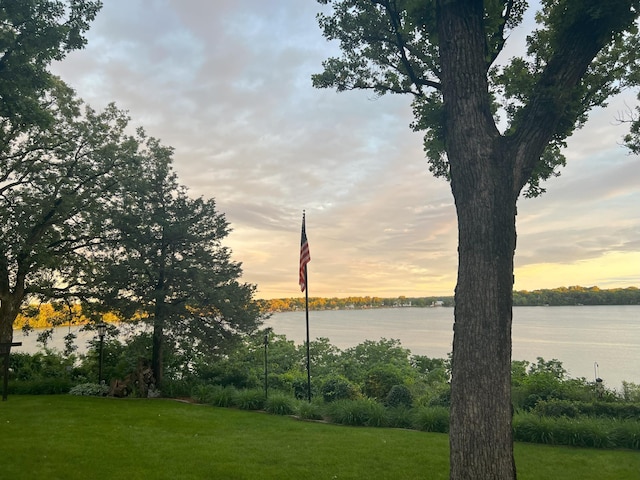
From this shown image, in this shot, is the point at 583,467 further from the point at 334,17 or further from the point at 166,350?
the point at 166,350

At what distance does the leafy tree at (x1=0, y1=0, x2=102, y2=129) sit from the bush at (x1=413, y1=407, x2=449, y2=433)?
30.9 feet

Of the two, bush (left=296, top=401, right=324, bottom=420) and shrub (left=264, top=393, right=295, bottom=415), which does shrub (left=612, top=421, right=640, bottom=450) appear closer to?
bush (left=296, top=401, right=324, bottom=420)

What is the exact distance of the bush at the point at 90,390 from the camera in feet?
42.2

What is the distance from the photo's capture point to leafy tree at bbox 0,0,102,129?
24.8 ft

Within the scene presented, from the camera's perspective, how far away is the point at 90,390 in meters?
12.9

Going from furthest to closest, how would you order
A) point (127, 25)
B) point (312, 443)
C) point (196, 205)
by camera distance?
point (196, 205)
point (127, 25)
point (312, 443)

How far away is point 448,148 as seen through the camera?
4.64m

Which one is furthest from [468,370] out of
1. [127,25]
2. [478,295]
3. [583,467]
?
[127,25]

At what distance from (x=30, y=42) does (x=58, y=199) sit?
7870mm

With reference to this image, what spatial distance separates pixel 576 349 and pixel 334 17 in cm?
2327

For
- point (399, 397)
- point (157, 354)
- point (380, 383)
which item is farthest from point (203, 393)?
point (399, 397)

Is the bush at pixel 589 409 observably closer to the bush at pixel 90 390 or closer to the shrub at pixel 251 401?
the shrub at pixel 251 401

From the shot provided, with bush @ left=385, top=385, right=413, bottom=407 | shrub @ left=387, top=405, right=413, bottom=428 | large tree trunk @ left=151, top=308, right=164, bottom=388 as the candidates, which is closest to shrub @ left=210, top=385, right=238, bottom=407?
large tree trunk @ left=151, top=308, right=164, bottom=388

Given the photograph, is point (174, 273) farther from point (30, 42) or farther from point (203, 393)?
point (30, 42)
